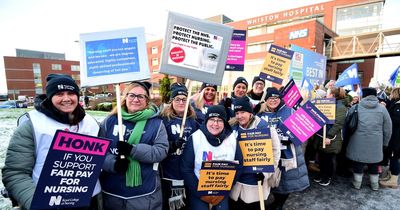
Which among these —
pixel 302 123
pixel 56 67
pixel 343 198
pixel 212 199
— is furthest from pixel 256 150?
pixel 56 67

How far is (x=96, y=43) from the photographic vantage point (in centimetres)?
213

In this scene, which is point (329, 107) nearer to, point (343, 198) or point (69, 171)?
point (343, 198)

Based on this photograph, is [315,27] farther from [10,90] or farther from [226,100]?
[10,90]

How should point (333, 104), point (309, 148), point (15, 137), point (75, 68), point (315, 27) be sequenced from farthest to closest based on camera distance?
point (75, 68) < point (315, 27) < point (309, 148) < point (333, 104) < point (15, 137)

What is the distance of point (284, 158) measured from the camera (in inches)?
127

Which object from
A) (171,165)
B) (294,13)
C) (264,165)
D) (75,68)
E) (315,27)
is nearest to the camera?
(264,165)

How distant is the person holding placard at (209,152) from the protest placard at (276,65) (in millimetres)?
2668

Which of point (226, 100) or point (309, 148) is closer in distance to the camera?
point (226, 100)

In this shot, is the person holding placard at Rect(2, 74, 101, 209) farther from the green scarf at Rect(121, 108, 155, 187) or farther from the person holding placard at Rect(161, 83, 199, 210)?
the person holding placard at Rect(161, 83, 199, 210)

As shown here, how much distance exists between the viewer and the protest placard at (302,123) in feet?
10.2

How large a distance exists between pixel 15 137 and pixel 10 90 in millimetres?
75258

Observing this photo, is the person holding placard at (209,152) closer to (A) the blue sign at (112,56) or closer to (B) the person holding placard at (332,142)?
(A) the blue sign at (112,56)

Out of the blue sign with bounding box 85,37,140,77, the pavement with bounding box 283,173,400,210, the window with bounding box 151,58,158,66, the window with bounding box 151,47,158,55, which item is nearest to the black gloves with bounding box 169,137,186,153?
the blue sign with bounding box 85,37,140,77

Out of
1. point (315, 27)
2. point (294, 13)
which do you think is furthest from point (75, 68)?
point (315, 27)
